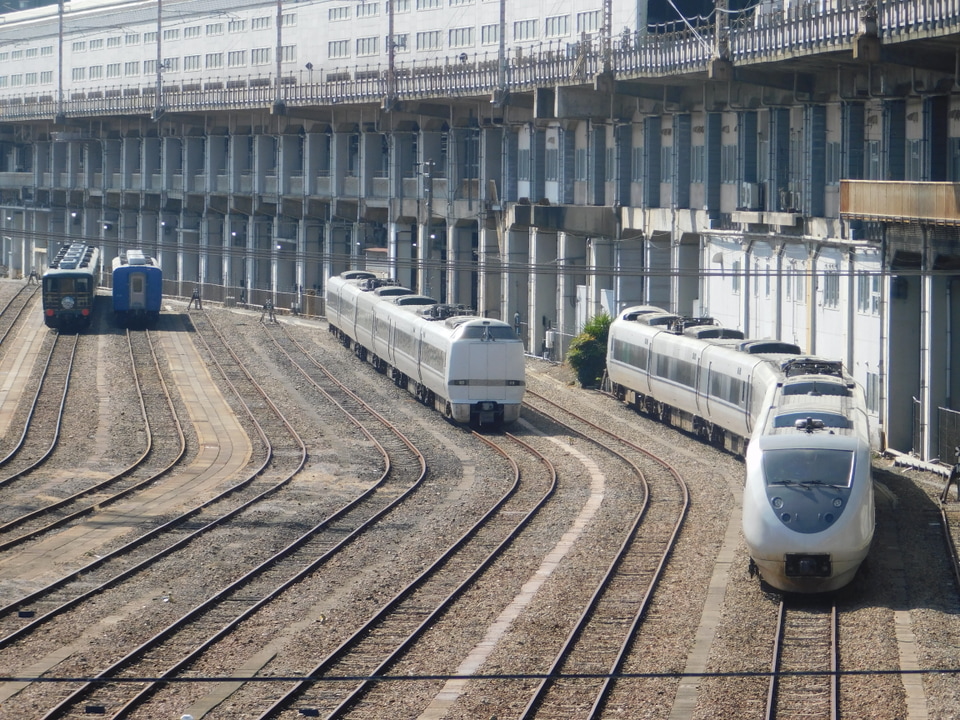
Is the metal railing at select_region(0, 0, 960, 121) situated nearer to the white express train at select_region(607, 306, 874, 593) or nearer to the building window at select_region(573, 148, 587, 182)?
the building window at select_region(573, 148, 587, 182)

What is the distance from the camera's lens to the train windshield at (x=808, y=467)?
18.7 m

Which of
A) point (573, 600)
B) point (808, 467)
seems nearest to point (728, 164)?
point (808, 467)

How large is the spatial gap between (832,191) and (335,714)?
26524 millimetres

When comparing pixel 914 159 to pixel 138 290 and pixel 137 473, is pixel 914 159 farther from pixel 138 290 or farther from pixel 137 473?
pixel 138 290

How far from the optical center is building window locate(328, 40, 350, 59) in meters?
72.1

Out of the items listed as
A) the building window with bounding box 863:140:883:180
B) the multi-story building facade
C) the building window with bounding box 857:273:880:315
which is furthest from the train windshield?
the building window with bounding box 863:140:883:180

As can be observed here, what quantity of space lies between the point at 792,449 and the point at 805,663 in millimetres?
3774

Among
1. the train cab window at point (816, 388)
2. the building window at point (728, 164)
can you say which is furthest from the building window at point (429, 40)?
the train cab window at point (816, 388)

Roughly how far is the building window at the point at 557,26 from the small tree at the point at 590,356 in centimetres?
1942

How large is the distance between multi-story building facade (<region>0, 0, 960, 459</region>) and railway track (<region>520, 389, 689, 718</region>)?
284 inches

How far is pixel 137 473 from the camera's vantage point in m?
28.6

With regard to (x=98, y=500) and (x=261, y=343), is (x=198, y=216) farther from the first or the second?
(x=98, y=500)

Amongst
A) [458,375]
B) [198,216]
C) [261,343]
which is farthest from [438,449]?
[198,216]

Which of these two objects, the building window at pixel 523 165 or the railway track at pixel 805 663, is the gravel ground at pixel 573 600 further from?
the building window at pixel 523 165
